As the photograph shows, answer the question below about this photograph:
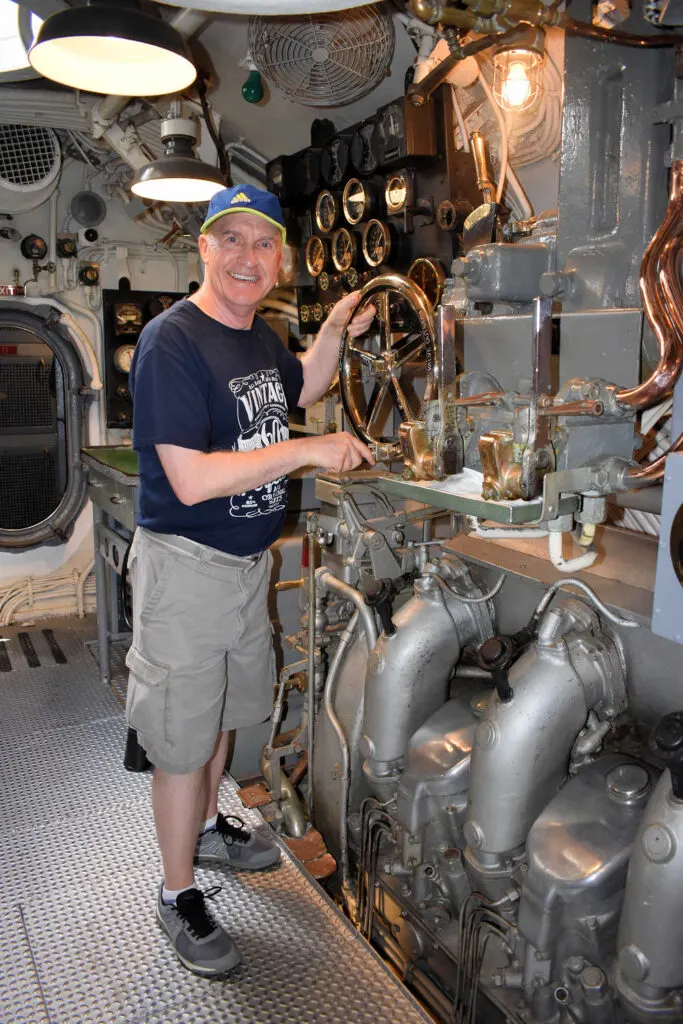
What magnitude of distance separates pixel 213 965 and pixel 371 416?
1370mm

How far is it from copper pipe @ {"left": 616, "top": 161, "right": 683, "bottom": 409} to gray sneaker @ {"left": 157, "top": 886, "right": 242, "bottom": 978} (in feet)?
4.99

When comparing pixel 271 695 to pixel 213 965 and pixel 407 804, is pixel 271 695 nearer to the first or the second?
pixel 407 804

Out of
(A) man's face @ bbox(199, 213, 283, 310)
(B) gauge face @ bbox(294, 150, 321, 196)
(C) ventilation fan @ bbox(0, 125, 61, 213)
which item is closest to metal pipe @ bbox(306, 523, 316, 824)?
(A) man's face @ bbox(199, 213, 283, 310)

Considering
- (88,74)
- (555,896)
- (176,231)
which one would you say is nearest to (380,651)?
(555,896)

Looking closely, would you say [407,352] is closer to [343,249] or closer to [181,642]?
[181,642]

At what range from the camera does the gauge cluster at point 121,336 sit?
5.16 m

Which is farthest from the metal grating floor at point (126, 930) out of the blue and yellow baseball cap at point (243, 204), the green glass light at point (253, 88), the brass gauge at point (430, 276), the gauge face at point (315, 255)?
the green glass light at point (253, 88)

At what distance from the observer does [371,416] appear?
2109mm

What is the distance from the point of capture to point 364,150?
3293mm

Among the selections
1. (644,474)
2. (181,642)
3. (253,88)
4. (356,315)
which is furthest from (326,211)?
(644,474)

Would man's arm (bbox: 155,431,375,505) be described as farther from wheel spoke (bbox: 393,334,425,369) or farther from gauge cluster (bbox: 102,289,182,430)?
gauge cluster (bbox: 102,289,182,430)

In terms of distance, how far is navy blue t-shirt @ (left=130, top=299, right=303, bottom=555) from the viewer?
1.79m

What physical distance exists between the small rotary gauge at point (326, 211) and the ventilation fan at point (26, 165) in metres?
2.11

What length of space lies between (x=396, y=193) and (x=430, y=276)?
0.42 metres
